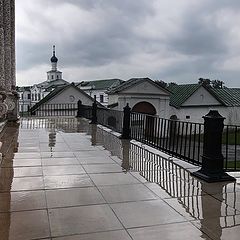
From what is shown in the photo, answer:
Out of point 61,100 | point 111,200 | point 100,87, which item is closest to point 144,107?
point 61,100

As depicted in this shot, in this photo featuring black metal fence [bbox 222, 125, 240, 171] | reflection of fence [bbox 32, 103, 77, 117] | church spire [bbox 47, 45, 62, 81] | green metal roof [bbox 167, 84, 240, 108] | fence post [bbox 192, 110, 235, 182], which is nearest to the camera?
fence post [bbox 192, 110, 235, 182]

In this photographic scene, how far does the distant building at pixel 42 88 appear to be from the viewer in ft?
192

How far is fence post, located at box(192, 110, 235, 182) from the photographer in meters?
4.91

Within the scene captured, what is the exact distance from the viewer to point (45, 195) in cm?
415

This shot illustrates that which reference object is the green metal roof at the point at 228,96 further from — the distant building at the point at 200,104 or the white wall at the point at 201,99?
the white wall at the point at 201,99

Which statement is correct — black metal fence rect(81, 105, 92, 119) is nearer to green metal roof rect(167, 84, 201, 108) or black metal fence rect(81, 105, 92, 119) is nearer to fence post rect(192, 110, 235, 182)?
fence post rect(192, 110, 235, 182)

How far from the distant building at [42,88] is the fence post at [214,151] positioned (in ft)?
170

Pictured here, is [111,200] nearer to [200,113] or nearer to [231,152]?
[231,152]

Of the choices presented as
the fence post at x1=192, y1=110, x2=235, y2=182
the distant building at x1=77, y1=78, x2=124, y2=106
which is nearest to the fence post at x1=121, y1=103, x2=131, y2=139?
the fence post at x1=192, y1=110, x2=235, y2=182

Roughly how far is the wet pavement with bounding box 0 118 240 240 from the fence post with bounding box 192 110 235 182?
7.2 inches

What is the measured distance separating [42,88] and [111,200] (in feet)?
198

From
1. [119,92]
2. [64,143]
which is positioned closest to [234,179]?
[64,143]

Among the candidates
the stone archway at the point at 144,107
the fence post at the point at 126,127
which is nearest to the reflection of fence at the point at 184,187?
the fence post at the point at 126,127

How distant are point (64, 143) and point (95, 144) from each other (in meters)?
0.84
